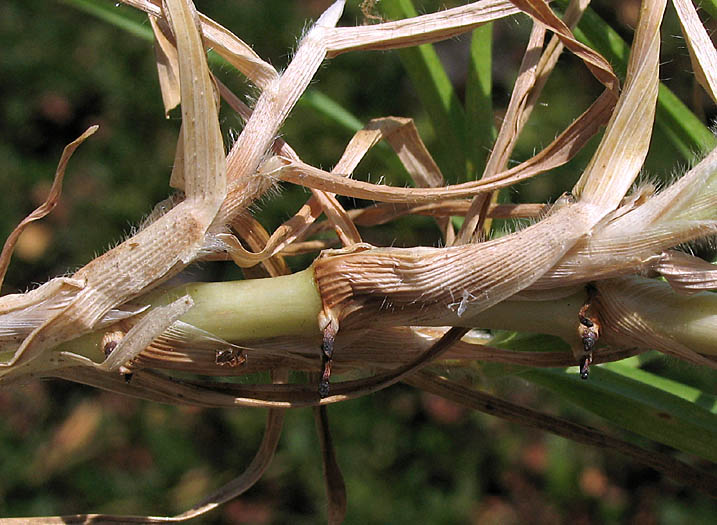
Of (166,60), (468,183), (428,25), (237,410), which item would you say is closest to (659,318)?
(468,183)

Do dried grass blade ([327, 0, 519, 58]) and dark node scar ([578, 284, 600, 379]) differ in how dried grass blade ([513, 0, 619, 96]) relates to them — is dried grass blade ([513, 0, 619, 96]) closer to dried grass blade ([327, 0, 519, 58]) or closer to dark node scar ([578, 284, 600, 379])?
dried grass blade ([327, 0, 519, 58])

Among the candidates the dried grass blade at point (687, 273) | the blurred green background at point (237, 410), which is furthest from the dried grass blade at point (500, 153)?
the blurred green background at point (237, 410)

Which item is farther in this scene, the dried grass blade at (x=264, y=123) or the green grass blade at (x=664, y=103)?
the green grass blade at (x=664, y=103)

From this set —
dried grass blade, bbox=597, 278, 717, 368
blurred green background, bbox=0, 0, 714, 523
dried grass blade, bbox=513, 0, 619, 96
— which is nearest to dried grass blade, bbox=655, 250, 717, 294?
dried grass blade, bbox=597, 278, 717, 368

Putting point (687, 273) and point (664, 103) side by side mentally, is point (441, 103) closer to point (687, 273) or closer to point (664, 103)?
point (664, 103)

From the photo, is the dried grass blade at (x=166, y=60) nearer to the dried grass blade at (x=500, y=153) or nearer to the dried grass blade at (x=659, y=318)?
the dried grass blade at (x=500, y=153)
